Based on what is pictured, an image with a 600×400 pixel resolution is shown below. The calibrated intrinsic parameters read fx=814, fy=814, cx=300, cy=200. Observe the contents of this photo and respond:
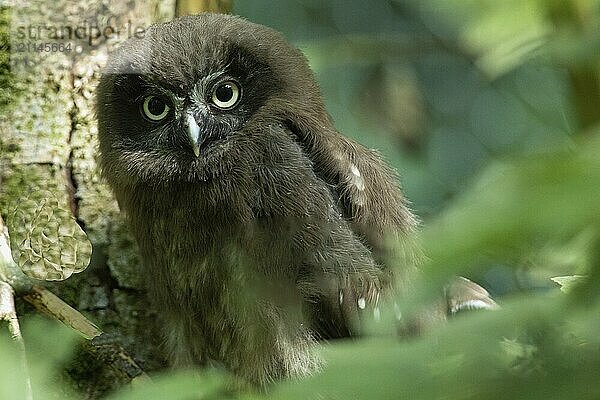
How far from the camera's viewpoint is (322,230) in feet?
5.77

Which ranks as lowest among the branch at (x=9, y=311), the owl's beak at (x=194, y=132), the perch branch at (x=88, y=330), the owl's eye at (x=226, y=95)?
the perch branch at (x=88, y=330)

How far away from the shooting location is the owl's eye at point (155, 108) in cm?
185

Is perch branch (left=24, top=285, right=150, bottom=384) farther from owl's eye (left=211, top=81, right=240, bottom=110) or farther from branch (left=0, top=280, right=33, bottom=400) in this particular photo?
owl's eye (left=211, top=81, right=240, bottom=110)

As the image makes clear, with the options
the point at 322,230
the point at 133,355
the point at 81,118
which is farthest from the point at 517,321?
the point at 81,118

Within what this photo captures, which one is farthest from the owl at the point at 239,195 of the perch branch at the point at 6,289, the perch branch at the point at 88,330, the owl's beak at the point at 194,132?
the perch branch at the point at 6,289

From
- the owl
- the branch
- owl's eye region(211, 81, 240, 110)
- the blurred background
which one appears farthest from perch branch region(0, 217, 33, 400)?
the blurred background

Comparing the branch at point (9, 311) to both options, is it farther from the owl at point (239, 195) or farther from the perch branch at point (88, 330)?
the owl at point (239, 195)

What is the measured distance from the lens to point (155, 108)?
1857mm

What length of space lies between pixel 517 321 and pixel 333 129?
5.35 feet

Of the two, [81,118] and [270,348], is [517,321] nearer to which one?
[270,348]

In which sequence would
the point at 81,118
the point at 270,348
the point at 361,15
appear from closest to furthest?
the point at 270,348
the point at 81,118
the point at 361,15

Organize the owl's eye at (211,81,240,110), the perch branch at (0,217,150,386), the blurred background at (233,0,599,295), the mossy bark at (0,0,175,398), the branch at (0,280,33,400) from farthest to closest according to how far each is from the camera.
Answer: the blurred background at (233,0,599,295) < the owl's eye at (211,81,240,110) < the mossy bark at (0,0,175,398) < the perch branch at (0,217,150,386) < the branch at (0,280,33,400)

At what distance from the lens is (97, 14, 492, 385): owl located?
173cm

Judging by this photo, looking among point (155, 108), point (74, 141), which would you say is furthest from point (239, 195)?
point (74, 141)
